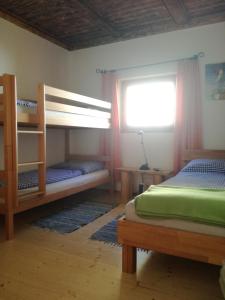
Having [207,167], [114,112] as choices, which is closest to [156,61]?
[114,112]

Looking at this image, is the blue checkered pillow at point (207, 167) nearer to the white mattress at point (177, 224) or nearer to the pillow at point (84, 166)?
the pillow at point (84, 166)

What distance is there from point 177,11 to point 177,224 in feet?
9.60

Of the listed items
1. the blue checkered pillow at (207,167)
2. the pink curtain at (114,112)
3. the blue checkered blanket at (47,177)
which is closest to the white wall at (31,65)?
the blue checkered blanket at (47,177)

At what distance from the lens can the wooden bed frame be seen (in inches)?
61.7

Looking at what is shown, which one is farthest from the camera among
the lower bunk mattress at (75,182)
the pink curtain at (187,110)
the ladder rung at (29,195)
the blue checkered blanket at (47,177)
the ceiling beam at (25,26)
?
the pink curtain at (187,110)

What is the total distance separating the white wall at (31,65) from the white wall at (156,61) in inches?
15.4

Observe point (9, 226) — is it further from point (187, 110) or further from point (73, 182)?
point (187, 110)

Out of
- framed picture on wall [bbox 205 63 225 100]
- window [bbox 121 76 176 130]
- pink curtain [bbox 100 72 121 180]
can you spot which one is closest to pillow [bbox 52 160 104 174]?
pink curtain [bbox 100 72 121 180]

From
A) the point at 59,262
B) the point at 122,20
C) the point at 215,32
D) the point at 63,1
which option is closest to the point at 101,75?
the point at 122,20

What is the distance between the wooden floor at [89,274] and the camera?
5.25 feet

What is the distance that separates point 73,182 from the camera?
332cm

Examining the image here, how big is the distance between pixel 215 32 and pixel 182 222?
3127mm

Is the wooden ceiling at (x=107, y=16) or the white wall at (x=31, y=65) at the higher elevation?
the wooden ceiling at (x=107, y=16)

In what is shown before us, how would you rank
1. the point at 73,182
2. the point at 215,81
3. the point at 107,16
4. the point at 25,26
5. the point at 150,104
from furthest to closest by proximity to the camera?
the point at 150,104 < the point at 25,26 < the point at 215,81 < the point at 107,16 < the point at 73,182
